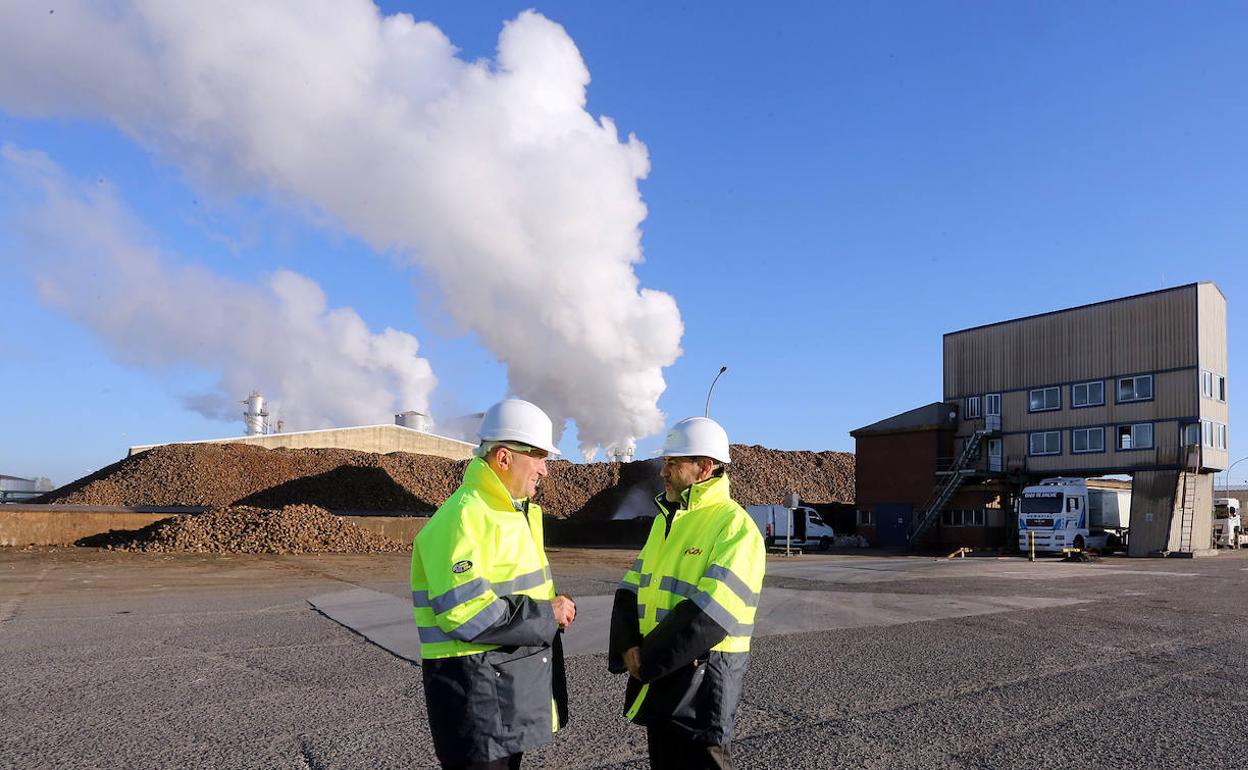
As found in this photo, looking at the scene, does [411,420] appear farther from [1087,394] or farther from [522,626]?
[522,626]

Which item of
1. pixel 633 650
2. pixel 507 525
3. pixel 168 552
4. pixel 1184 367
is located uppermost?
pixel 1184 367

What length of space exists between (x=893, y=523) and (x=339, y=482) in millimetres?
30777

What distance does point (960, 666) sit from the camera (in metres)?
9.09

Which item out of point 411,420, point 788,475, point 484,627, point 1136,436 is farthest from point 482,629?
point 411,420

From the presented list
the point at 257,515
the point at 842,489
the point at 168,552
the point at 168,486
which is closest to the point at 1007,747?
the point at 168,552

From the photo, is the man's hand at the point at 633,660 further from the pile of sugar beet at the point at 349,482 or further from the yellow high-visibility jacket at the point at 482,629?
the pile of sugar beet at the point at 349,482

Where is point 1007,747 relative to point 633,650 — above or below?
below

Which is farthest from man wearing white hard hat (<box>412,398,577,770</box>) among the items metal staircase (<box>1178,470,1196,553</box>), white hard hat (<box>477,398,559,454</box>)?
metal staircase (<box>1178,470,1196,553</box>)

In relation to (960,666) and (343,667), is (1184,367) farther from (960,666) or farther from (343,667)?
(343,667)

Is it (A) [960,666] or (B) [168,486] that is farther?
(B) [168,486]

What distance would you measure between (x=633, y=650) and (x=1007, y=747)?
3.97 metres

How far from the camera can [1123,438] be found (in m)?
36.4

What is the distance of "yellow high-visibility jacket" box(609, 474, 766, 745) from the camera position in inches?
132

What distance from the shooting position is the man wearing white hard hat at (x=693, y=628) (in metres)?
3.37
